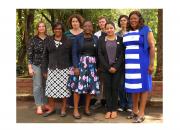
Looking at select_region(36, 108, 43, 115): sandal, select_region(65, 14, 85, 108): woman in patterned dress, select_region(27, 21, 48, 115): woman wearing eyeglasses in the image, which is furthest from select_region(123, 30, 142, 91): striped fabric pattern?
select_region(36, 108, 43, 115): sandal

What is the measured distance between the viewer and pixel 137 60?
19.6 ft

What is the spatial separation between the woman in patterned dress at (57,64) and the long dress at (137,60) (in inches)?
38.7

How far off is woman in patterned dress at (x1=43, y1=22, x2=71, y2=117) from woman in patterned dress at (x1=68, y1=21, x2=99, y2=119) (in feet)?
0.41

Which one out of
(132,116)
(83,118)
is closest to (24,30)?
(83,118)

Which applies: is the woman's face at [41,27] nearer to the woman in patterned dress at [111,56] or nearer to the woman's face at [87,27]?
the woman's face at [87,27]

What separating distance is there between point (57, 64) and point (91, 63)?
1.82 ft

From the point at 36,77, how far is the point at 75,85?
0.73m

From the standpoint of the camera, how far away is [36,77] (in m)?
6.57

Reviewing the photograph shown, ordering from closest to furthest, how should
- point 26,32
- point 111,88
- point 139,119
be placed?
point 139,119 < point 111,88 < point 26,32

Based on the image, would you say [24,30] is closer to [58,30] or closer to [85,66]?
[58,30]

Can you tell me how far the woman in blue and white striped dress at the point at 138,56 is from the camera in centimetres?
591

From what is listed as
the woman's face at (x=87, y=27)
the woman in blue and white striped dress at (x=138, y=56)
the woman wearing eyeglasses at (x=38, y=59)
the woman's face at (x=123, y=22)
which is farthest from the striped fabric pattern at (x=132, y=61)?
the woman wearing eyeglasses at (x=38, y=59)
